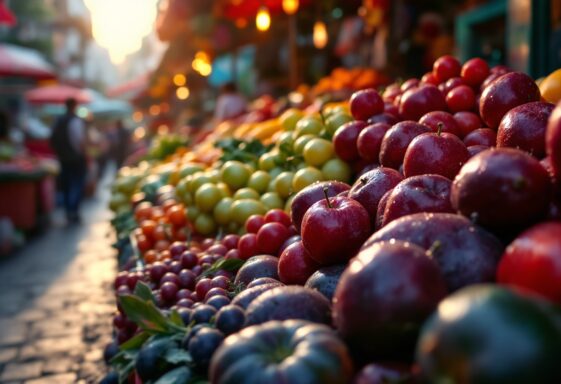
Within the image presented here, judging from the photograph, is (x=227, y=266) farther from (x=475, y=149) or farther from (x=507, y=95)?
(x=507, y=95)

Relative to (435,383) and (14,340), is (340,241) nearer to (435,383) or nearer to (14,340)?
(435,383)

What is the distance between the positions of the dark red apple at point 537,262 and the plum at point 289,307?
44 centimetres

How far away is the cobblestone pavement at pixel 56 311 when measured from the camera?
4094mm

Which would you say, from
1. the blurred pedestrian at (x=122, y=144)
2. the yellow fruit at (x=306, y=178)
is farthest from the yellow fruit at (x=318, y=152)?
the blurred pedestrian at (x=122, y=144)

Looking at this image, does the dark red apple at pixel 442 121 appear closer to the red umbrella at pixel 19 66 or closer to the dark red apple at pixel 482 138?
the dark red apple at pixel 482 138

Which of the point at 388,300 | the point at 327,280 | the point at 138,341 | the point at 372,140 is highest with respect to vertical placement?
the point at 372,140

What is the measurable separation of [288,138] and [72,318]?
2.85m

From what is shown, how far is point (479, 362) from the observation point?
0.87 metres

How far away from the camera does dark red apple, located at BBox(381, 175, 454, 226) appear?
1572 millimetres

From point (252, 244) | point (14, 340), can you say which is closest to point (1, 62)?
point (14, 340)

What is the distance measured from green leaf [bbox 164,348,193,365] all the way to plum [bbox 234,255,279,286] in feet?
1.64

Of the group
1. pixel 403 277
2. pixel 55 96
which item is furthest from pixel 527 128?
pixel 55 96

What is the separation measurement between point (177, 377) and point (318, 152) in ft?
6.35

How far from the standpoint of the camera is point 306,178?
3123mm
